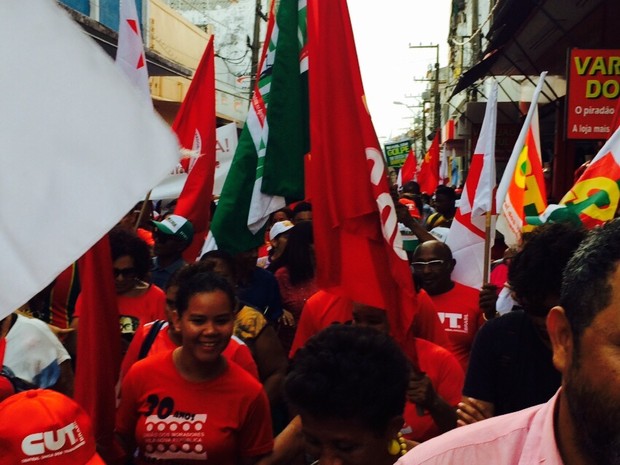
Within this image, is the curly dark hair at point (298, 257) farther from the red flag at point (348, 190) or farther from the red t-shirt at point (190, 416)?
the red t-shirt at point (190, 416)

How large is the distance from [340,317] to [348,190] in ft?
2.66

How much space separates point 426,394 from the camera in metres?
3.53

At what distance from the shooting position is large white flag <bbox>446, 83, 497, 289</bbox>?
5.86 m

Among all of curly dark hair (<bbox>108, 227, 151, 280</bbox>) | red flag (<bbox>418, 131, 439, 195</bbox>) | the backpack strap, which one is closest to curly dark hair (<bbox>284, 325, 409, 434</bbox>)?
the backpack strap

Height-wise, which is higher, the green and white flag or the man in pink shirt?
the green and white flag

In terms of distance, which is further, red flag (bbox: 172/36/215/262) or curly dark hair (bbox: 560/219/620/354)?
red flag (bbox: 172/36/215/262)

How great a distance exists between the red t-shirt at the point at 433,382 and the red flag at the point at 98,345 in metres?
1.24

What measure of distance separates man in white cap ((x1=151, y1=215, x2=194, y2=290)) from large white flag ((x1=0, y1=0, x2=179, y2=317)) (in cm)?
402

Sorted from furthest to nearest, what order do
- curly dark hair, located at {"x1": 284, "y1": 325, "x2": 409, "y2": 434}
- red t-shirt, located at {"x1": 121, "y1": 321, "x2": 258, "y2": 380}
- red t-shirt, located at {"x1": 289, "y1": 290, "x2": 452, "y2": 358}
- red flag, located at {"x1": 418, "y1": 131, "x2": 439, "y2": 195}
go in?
red flag, located at {"x1": 418, "y1": 131, "x2": 439, "y2": 195}, red t-shirt, located at {"x1": 289, "y1": 290, "x2": 452, "y2": 358}, red t-shirt, located at {"x1": 121, "y1": 321, "x2": 258, "y2": 380}, curly dark hair, located at {"x1": 284, "y1": 325, "x2": 409, "y2": 434}

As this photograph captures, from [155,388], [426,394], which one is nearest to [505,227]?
[426,394]

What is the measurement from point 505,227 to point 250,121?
2406 mm

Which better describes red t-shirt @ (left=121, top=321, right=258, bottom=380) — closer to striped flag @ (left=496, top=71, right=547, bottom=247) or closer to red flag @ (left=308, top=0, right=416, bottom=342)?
red flag @ (left=308, top=0, right=416, bottom=342)

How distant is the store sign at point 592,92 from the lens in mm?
9812

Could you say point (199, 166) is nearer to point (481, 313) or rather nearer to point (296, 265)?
point (296, 265)
